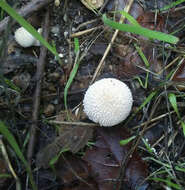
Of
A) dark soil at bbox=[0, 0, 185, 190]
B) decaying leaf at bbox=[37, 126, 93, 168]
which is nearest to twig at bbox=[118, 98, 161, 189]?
dark soil at bbox=[0, 0, 185, 190]

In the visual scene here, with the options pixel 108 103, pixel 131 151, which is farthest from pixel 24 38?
pixel 131 151

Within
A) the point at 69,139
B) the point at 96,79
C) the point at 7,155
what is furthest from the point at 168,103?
the point at 7,155

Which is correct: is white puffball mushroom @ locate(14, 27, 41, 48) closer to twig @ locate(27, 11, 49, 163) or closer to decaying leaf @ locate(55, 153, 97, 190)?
twig @ locate(27, 11, 49, 163)

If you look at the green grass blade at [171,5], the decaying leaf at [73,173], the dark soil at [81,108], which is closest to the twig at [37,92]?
the dark soil at [81,108]

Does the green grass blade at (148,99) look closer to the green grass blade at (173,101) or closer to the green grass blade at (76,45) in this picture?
the green grass blade at (173,101)

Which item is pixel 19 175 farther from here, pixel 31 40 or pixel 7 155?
pixel 31 40

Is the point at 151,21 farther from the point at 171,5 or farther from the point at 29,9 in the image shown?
the point at 29,9
